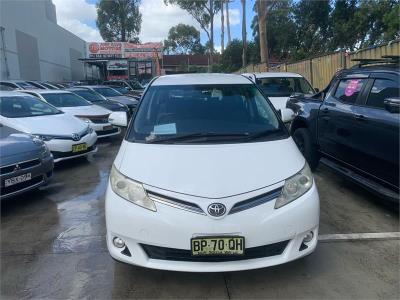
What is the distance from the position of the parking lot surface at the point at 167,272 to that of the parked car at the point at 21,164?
343 mm

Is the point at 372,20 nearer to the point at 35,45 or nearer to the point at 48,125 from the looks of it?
the point at 48,125

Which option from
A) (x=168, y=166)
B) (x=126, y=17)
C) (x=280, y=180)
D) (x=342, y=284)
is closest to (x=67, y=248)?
(x=168, y=166)

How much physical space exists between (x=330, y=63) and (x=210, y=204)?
1171cm

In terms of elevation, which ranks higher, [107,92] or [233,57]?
[233,57]

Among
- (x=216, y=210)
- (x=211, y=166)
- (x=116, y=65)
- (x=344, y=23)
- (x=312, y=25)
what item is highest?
(x=312, y=25)

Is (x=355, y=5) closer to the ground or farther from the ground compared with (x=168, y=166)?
farther from the ground

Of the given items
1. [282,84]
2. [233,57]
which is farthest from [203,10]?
[282,84]

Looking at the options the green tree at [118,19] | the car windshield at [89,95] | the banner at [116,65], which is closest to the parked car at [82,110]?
the car windshield at [89,95]

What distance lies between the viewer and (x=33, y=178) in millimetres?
5586

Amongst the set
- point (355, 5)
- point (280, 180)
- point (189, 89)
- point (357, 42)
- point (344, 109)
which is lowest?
point (280, 180)

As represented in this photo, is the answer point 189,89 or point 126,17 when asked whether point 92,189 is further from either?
point 126,17

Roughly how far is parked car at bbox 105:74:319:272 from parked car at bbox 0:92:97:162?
416 centimetres

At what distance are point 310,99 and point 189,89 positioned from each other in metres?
2.94

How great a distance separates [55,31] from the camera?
38.6 metres
